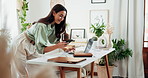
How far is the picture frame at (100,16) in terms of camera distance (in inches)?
182

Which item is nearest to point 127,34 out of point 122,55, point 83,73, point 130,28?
point 130,28

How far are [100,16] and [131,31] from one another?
728mm

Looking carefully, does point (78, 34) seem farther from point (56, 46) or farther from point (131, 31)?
point (56, 46)

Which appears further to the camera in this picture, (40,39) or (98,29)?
(98,29)

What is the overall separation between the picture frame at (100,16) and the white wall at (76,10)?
6 cm

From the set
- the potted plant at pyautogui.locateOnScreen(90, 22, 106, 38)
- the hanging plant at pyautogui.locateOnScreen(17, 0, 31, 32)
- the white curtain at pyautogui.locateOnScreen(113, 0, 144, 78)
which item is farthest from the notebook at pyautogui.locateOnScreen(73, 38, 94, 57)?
the hanging plant at pyautogui.locateOnScreen(17, 0, 31, 32)

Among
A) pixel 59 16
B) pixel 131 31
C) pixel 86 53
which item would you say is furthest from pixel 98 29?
pixel 86 53

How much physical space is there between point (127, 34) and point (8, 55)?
Result: 4.26 meters

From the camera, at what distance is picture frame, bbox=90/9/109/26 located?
463 centimetres

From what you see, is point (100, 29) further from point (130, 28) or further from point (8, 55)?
point (8, 55)

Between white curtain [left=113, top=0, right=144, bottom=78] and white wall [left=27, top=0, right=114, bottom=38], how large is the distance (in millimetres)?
247

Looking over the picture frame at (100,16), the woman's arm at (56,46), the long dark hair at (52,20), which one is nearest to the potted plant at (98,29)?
the picture frame at (100,16)

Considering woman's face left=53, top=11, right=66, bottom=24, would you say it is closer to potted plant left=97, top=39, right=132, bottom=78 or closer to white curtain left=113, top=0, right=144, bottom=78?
potted plant left=97, top=39, right=132, bottom=78

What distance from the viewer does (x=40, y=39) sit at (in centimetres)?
255
